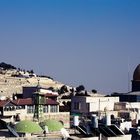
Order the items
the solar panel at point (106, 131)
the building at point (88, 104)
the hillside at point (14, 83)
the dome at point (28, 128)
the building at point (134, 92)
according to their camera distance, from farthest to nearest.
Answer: the hillside at point (14, 83) < the building at point (134, 92) < the building at point (88, 104) < the dome at point (28, 128) < the solar panel at point (106, 131)

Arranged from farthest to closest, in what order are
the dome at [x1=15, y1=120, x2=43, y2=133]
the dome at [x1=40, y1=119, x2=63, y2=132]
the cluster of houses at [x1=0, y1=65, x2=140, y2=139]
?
the cluster of houses at [x1=0, y1=65, x2=140, y2=139]
the dome at [x1=40, y1=119, x2=63, y2=132]
the dome at [x1=15, y1=120, x2=43, y2=133]

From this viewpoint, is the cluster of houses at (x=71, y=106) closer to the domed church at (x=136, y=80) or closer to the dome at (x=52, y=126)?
the domed church at (x=136, y=80)

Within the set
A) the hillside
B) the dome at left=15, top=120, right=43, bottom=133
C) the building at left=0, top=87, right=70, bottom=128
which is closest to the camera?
the dome at left=15, top=120, right=43, bottom=133

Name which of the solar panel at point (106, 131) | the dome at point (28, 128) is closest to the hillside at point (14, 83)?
the dome at point (28, 128)

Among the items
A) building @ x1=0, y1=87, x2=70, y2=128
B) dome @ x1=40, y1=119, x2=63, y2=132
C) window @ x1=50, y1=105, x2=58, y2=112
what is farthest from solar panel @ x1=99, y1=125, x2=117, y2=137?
window @ x1=50, y1=105, x2=58, y2=112

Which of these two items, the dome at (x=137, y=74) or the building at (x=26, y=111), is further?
the dome at (x=137, y=74)

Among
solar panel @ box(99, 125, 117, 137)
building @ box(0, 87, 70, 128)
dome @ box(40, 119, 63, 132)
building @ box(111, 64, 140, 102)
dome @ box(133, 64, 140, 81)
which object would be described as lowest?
solar panel @ box(99, 125, 117, 137)

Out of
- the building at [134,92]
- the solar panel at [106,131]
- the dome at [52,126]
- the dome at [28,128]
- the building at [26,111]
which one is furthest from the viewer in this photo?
the building at [134,92]

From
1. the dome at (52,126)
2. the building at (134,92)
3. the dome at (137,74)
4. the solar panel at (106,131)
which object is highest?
the dome at (137,74)

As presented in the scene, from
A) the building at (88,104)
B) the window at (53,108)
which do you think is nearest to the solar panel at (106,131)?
the window at (53,108)

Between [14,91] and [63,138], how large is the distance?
45.5 m

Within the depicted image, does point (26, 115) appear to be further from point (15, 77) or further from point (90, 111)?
point (15, 77)

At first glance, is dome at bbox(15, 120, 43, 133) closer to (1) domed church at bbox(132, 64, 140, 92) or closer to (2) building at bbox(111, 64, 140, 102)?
(2) building at bbox(111, 64, 140, 102)

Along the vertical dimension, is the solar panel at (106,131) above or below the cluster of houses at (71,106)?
below
